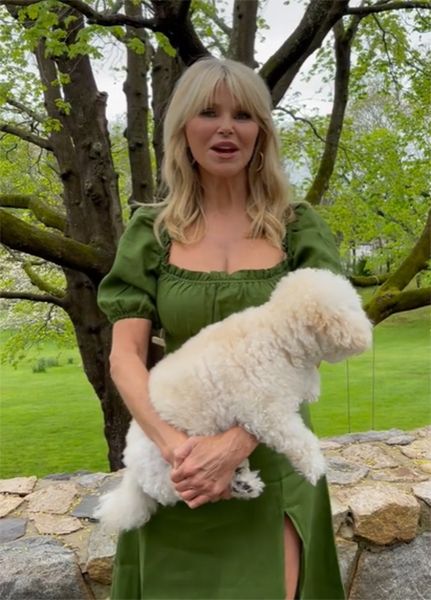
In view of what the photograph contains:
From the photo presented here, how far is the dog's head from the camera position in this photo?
1.19 metres

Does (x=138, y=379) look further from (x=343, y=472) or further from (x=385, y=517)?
(x=343, y=472)

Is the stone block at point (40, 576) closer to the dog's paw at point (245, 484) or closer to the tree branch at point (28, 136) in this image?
the dog's paw at point (245, 484)

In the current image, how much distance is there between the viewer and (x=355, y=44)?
5.87 metres

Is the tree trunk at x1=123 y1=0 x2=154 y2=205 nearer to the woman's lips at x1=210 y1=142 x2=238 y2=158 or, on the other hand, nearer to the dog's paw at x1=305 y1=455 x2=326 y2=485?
the woman's lips at x1=210 y1=142 x2=238 y2=158

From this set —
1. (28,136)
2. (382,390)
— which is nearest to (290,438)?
(28,136)

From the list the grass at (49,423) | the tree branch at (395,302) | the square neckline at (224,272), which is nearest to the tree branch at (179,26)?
the square neckline at (224,272)

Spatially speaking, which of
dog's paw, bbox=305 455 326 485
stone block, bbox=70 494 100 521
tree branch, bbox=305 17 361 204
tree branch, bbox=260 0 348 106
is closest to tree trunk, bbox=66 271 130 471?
tree branch, bbox=305 17 361 204

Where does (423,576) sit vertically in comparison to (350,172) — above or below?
below

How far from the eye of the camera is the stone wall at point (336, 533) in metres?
2.28

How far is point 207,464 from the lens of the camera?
118cm

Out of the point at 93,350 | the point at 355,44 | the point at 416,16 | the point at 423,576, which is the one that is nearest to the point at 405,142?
the point at 355,44

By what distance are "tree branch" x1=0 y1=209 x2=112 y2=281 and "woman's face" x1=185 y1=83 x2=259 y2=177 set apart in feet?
6.61

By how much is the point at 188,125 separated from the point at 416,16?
177 inches

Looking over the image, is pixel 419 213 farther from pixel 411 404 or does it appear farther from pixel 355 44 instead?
pixel 411 404
